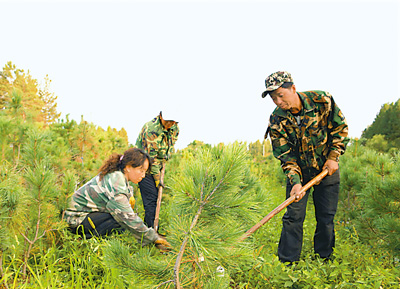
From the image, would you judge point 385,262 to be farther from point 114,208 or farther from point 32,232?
point 32,232

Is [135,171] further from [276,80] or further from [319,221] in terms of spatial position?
[319,221]

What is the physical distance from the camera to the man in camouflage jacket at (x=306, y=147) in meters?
2.51

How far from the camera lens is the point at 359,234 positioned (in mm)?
3326

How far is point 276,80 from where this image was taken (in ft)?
7.44

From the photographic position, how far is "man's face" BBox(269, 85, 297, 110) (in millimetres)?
2305

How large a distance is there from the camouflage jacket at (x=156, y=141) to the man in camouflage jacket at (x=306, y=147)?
4.96 feet

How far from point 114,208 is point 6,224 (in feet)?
2.91

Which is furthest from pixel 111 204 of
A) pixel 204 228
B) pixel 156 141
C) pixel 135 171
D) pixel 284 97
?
pixel 284 97

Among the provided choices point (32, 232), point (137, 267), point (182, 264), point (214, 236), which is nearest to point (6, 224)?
point (32, 232)

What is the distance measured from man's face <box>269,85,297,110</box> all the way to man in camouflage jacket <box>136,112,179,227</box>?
1623mm

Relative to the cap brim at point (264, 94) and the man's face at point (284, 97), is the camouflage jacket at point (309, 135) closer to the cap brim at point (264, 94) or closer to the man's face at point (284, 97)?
the man's face at point (284, 97)

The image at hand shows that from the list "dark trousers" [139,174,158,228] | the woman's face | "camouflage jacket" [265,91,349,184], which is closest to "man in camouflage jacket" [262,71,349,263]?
"camouflage jacket" [265,91,349,184]

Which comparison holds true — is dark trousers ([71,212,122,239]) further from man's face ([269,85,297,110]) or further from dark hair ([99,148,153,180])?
man's face ([269,85,297,110])

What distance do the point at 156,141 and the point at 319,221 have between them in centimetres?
211
